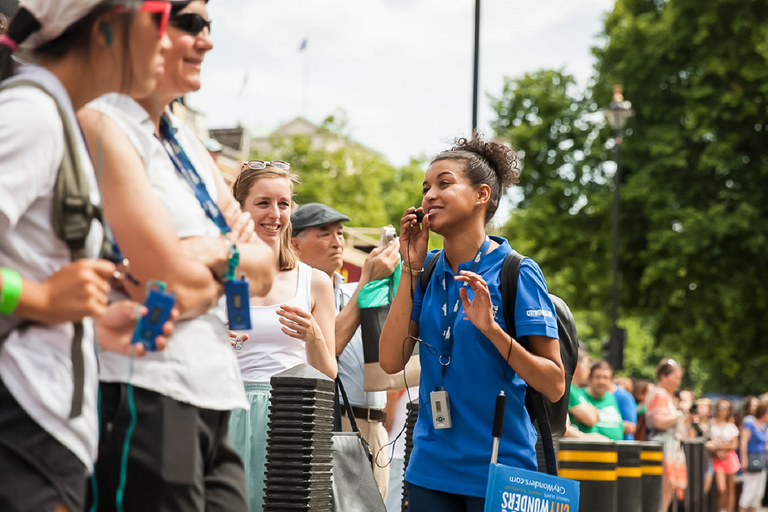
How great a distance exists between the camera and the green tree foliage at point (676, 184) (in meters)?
23.1

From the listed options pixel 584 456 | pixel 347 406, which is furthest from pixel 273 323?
pixel 584 456

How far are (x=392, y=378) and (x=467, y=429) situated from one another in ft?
5.43

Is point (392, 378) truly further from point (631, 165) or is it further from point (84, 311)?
point (631, 165)

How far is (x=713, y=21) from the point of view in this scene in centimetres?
2356

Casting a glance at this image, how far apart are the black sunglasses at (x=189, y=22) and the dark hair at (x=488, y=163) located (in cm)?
193

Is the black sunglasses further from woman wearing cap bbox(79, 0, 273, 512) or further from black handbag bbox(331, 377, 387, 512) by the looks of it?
black handbag bbox(331, 377, 387, 512)

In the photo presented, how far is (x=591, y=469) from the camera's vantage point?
8.09 metres

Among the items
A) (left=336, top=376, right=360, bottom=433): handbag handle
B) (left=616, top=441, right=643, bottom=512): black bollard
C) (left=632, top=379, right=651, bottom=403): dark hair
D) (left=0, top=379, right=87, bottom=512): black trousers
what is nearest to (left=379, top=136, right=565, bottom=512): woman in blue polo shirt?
(left=336, top=376, right=360, bottom=433): handbag handle

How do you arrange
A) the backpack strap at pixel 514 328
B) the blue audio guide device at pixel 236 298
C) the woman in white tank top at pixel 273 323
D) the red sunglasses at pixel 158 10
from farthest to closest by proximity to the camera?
1. the woman in white tank top at pixel 273 323
2. the backpack strap at pixel 514 328
3. the blue audio guide device at pixel 236 298
4. the red sunglasses at pixel 158 10

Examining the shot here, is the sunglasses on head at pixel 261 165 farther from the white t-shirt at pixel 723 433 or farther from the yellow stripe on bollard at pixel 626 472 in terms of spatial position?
the white t-shirt at pixel 723 433

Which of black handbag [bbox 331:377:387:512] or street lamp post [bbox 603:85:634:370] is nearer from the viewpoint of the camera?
black handbag [bbox 331:377:387:512]

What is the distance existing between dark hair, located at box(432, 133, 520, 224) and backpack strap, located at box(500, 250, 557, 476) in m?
0.37

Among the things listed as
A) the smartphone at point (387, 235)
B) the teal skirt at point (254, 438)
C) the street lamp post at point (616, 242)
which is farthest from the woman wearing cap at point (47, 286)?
the street lamp post at point (616, 242)

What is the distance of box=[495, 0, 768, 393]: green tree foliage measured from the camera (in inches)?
910
